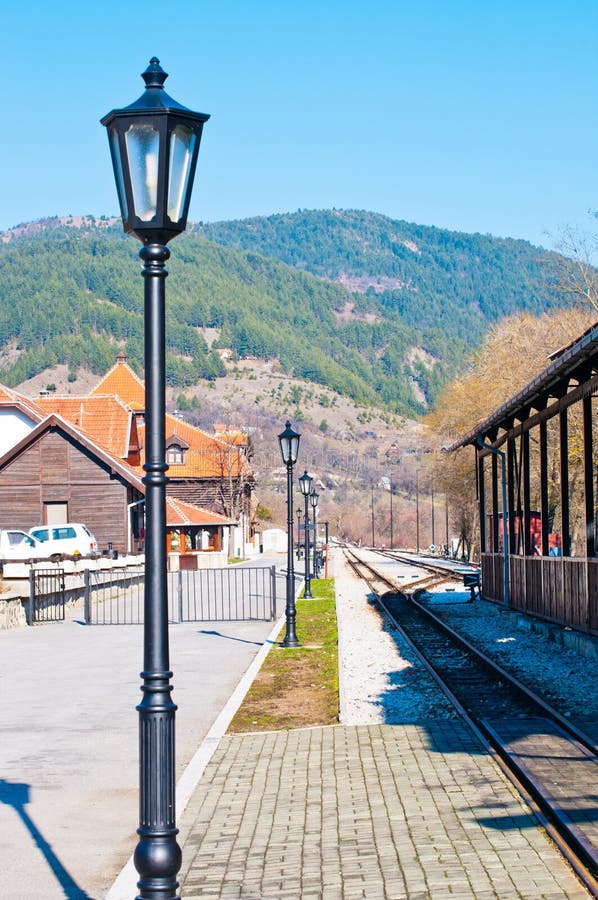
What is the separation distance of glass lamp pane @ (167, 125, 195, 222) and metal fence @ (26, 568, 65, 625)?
1974cm

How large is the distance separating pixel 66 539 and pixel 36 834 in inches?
1335

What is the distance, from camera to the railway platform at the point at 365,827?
625 centimetres

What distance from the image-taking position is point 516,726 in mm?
11078

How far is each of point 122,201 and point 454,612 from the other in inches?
940

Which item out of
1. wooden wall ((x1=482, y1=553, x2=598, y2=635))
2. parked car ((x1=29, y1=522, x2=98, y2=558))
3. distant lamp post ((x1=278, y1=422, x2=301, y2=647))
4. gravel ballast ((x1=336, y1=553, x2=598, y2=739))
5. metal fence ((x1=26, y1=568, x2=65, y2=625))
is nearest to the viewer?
gravel ballast ((x1=336, y1=553, x2=598, y2=739))

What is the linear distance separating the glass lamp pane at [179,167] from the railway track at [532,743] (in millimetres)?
3998

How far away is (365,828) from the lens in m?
7.44

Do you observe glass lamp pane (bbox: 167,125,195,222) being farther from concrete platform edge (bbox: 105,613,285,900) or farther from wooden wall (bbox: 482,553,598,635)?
wooden wall (bbox: 482,553,598,635)

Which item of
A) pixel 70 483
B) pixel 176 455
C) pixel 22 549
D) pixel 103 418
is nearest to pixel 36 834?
pixel 22 549

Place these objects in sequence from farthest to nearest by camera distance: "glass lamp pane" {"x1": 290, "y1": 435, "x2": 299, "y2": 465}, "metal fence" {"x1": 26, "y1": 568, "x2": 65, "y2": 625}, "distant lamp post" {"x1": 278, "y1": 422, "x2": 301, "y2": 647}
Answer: "metal fence" {"x1": 26, "y1": 568, "x2": 65, "y2": 625} < "glass lamp pane" {"x1": 290, "y1": 435, "x2": 299, "y2": 465} < "distant lamp post" {"x1": 278, "y1": 422, "x2": 301, "y2": 647}

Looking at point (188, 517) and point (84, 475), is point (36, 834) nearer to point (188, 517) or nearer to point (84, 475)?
point (84, 475)

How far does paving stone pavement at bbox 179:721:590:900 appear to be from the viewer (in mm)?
6242

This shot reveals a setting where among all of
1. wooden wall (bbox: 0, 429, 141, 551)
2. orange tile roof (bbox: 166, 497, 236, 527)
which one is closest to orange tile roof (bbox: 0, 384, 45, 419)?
wooden wall (bbox: 0, 429, 141, 551)

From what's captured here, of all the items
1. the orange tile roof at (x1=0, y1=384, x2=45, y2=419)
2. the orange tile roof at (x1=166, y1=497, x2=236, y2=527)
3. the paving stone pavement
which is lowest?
the paving stone pavement
